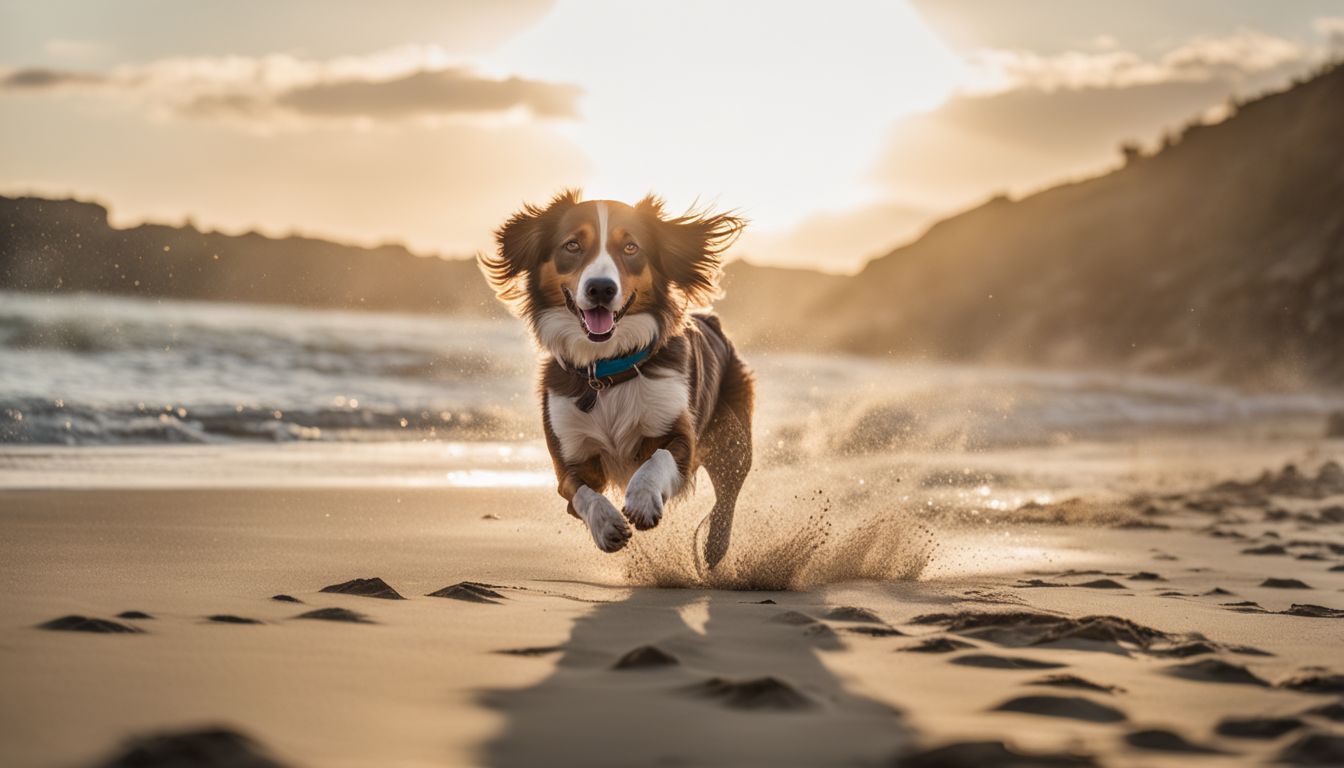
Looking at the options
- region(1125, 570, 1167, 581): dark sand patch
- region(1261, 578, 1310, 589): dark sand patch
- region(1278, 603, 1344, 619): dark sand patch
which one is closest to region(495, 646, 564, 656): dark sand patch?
region(1278, 603, 1344, 619): dark sand patch

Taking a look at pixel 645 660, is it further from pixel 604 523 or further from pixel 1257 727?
pixel 604 523

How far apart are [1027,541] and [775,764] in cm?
513

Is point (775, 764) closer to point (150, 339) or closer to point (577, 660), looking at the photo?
point (577, 660)

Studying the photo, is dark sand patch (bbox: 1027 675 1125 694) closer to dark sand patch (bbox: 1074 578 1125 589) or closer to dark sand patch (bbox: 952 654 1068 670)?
dark sand patch (bbox: 952 654 1068 670)

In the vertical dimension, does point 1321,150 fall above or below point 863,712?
above

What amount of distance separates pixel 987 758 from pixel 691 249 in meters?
4.12

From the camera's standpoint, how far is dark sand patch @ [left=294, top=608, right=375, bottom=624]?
3807 mm

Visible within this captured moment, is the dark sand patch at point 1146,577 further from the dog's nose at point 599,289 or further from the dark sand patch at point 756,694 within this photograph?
the dark sand patch at point 756,694

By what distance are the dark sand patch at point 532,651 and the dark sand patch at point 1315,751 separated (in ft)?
5.61

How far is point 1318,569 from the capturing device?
6.30 metres

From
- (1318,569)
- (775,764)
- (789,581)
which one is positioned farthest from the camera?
(1318,569)

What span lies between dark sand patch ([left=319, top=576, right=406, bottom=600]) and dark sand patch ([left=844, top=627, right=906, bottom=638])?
1433 millimetres

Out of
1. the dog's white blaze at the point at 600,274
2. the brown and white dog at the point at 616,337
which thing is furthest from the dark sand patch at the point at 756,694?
the dog's white blaze at the point at 600,274

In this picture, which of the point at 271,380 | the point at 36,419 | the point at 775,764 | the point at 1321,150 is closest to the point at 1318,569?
the point at 775,764
